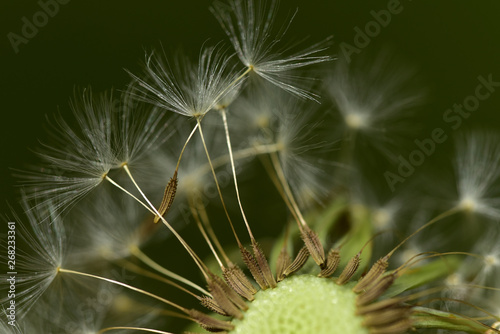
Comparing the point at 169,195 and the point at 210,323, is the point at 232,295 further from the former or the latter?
the point at 169,195

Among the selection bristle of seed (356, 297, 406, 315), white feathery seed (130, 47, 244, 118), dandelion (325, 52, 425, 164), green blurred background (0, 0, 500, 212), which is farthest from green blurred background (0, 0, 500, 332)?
bristle of seed (356, 297, 406, 315)

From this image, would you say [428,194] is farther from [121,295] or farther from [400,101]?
[121,295]

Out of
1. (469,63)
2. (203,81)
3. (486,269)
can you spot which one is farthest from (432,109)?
(203,81)

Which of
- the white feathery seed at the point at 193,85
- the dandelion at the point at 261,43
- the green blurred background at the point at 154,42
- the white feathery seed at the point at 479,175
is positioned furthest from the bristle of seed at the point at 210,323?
the white feathery seed at the point at 479,175

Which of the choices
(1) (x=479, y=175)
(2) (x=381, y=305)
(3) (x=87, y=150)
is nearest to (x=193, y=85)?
(3) (x=87, y=150)

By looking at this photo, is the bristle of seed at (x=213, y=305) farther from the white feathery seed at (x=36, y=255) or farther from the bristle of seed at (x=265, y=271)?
the white feathery seed at (x=36, y=255)

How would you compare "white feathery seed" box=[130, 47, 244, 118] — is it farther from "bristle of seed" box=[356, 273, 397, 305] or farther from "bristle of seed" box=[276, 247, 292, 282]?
"bristle of seed" box=[356, 273, 397, 305]

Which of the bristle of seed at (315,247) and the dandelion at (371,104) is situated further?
the dandelion at (371,104)
